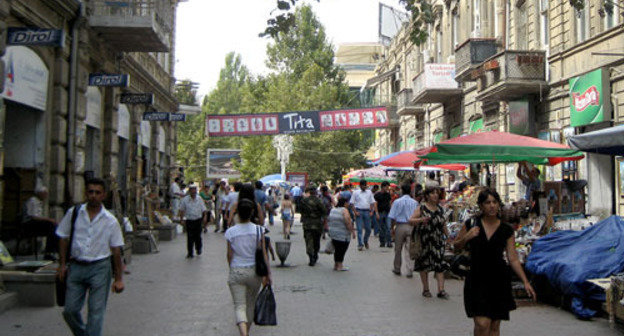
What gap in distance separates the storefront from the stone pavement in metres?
3.02

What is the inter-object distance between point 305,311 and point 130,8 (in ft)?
37.3

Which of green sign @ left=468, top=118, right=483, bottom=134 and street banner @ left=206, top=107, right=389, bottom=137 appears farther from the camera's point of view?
street banner @ left=206, top=107, right=389, bottom=137

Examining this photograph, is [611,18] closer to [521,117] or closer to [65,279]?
[521,117]

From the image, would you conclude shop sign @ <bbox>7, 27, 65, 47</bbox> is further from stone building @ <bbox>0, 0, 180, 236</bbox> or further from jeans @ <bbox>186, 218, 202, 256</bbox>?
jeans @ <bbox>186, 218, 202, 256</bbox>

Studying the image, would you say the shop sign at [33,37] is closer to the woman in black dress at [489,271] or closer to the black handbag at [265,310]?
the black handbag at [265,310]

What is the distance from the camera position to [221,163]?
36.1 metres

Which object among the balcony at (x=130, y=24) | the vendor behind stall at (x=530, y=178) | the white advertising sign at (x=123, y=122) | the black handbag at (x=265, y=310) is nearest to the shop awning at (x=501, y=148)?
the vendor behind stall at (x=530, y=178)

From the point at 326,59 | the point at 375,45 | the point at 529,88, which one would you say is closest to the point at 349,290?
the point at 529,88

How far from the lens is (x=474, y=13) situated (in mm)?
24406

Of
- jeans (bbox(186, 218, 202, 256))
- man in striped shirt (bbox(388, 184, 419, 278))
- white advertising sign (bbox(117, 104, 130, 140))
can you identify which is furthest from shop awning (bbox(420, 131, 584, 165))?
white advertising sign (bbox(117, 104, 130, 140))

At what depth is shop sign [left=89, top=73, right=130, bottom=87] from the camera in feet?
46.0

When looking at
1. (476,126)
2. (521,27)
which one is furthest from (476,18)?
(476,126)

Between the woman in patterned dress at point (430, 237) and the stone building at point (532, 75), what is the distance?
4615mm

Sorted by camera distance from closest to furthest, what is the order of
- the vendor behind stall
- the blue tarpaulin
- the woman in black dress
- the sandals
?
the woman in black dress
the blue tarpaulin
the sandals
the vendor behind stall
